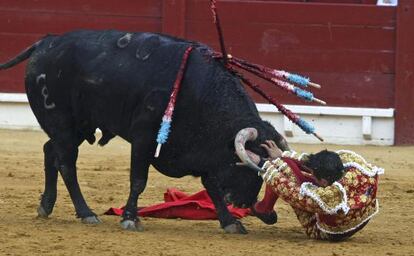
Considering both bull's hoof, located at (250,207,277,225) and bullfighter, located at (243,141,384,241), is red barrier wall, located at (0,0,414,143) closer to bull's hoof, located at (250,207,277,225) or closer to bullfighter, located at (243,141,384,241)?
bull's hoof, located at (250,207,277,225)

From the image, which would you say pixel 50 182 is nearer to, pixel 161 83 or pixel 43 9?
pixel 161 83

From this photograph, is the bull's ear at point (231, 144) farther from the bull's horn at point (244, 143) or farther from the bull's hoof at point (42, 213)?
the bull's hoof at point (42, 213)

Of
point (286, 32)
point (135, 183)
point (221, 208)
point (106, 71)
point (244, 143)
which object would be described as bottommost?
point (221, 208)

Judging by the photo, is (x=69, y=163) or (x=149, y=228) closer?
(x=149, y=228)

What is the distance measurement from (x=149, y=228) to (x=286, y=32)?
216 inches

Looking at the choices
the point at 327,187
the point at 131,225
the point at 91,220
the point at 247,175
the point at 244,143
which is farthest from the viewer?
the point at 91,220

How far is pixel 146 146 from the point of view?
20.0 ft

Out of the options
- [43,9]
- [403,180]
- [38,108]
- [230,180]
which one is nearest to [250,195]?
[230,180]

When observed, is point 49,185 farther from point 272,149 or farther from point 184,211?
point 272,149

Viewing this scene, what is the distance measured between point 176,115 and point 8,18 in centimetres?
587

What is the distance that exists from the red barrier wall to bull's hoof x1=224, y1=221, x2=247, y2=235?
5212 millimetres

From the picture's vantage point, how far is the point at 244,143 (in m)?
5.80

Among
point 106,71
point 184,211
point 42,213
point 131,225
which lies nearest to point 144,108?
point 106,71

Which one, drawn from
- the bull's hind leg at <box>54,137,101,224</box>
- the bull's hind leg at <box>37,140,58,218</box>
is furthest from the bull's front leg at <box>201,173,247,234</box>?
the bull's hind leg at <box>37,140,58,218</box>
